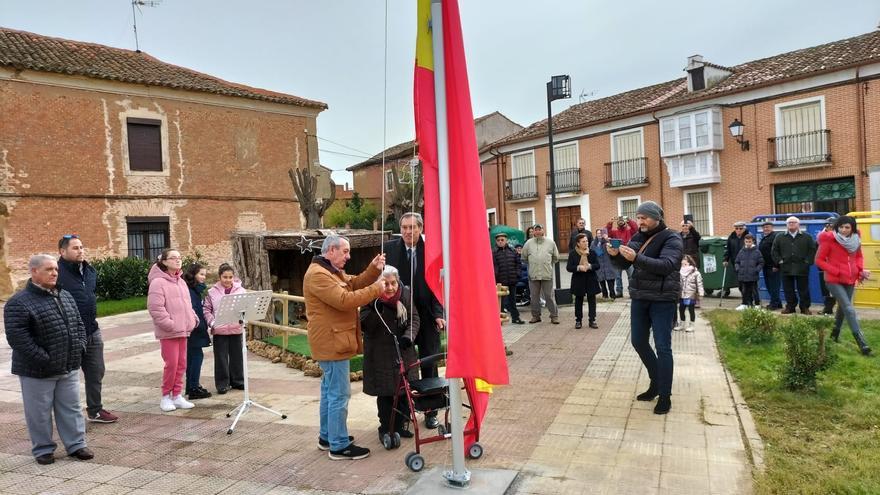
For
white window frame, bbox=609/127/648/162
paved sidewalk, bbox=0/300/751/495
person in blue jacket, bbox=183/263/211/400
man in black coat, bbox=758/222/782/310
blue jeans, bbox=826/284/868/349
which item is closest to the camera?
paved sidewalk, bbox=0/300/751/495

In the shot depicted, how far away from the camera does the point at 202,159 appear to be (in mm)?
21797

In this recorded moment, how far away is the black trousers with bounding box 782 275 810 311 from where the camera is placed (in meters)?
10.4

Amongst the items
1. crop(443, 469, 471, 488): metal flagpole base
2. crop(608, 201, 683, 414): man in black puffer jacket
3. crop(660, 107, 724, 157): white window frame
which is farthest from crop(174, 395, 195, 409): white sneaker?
crop(660, 107, 724, 157): white window frame

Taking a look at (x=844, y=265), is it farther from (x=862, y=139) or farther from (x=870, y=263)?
(x=862, y=139)

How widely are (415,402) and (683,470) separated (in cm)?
194

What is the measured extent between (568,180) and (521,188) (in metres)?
3.28

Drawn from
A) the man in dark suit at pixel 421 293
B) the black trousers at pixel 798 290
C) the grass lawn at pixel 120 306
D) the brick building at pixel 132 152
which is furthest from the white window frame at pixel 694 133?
the man in dark suit at pixel 421 293

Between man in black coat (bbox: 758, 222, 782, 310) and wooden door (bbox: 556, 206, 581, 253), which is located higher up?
wooden door (bbox: 556, 206, 581, 253)

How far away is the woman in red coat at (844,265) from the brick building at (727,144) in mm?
16547

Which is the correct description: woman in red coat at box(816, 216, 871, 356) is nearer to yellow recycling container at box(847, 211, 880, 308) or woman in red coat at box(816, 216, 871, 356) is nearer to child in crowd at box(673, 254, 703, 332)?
child in crowd at box(673, 254, 703, 332)

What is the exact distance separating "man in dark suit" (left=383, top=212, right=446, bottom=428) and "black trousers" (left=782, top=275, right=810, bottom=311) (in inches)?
309

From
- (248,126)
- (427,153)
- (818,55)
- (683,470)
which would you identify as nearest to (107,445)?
(427,153)

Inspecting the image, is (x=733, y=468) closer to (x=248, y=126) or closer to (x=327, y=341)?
(x=327, y=341)

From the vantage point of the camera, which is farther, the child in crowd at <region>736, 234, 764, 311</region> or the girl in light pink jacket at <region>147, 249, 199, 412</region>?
the child in crowd at <region>736, 234, 764, 311</region>
